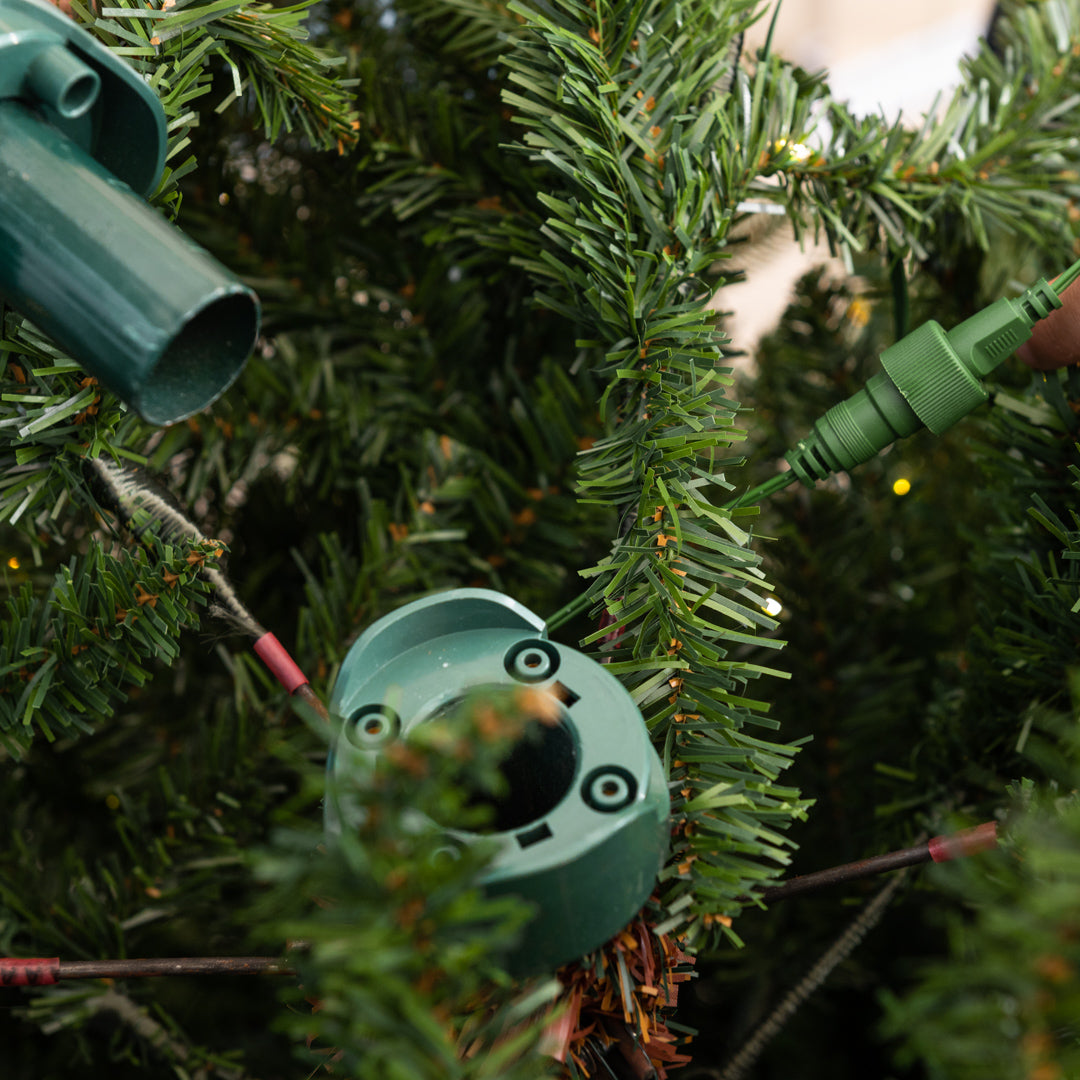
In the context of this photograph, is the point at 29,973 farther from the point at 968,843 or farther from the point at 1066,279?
the point at 1066,279

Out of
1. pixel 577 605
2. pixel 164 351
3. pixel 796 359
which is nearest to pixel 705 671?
pixel 577 605

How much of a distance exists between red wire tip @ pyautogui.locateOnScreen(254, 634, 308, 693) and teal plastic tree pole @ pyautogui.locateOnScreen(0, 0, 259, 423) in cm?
7

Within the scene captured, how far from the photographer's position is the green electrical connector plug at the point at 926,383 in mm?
254

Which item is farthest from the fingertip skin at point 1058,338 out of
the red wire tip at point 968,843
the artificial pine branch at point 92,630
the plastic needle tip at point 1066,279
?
the artificial pine branch at point 92,630

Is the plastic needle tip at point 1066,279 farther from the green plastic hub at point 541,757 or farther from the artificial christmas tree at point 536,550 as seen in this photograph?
the green plastic hub at point 541,757

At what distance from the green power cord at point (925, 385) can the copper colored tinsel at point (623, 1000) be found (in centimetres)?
11

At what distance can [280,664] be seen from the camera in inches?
9.5

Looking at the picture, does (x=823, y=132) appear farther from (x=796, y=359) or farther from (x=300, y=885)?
(x=300, y=885)

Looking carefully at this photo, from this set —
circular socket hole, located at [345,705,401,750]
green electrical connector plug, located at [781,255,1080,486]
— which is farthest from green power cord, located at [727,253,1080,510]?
circular socket hole, located at [345,705,401,750]

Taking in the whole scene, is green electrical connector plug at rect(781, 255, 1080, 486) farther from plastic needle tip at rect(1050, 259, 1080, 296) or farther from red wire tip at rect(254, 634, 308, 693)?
red wire tip at rect(254, 634, 308, 693)

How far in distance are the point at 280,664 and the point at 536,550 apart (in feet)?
0.44

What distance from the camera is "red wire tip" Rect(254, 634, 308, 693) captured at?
24 centimetres

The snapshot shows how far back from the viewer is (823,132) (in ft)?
1.10

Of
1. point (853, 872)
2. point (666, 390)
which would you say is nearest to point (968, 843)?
point (853, 872)
